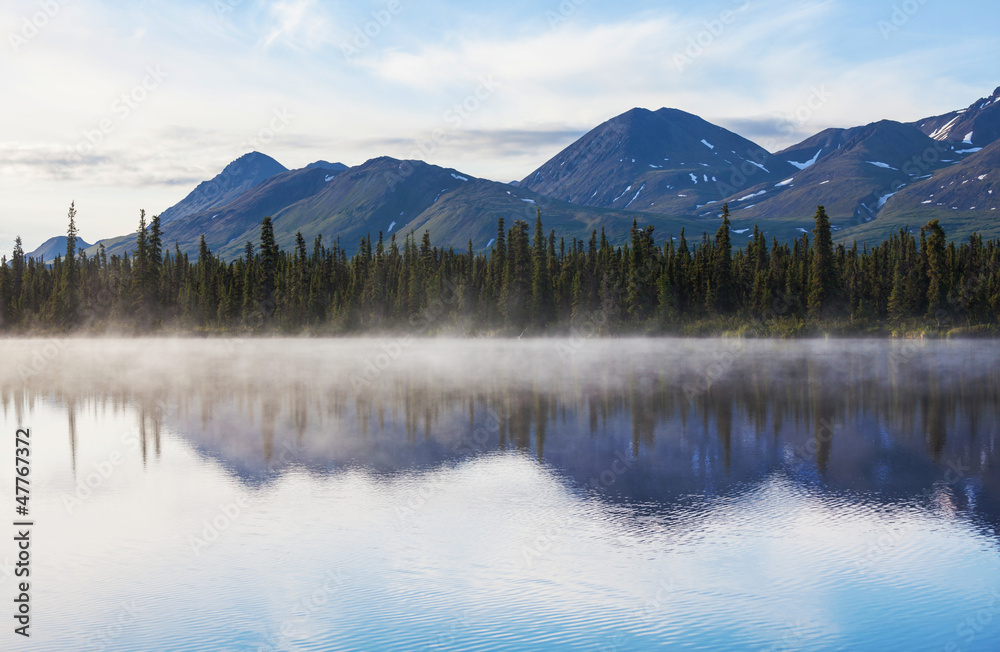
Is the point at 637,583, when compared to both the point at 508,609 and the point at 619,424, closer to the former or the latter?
the point at 508,609

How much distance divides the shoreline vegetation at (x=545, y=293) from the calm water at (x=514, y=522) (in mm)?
82263

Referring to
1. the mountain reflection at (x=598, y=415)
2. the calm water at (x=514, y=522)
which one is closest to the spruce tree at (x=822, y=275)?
the mountain reflection at (x=598, y=415)

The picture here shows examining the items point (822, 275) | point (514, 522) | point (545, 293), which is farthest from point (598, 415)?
point (545, 293)

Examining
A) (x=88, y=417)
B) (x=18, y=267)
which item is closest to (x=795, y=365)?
(x=88, y=417)

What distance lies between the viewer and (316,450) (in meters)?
30.3

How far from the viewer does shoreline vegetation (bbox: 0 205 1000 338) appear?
12125 centimetres

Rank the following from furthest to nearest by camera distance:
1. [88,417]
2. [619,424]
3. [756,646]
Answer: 1. [88,417]
2. [619,424]
3. [756,646]

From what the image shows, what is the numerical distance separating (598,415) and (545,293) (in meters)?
95.5

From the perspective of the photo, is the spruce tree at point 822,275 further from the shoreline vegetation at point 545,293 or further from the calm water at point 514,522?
the calm water at point 514,522

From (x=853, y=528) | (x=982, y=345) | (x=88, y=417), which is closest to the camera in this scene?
(x=853, y=528)

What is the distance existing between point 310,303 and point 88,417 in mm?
110843

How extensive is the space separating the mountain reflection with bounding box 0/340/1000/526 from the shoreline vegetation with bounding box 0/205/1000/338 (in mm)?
48349

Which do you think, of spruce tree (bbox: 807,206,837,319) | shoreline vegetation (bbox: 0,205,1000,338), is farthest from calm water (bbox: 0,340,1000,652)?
shoreline vegetation (bbox: 0,205,1000,338)

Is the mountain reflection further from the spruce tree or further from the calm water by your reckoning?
the spruce tree
